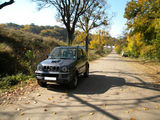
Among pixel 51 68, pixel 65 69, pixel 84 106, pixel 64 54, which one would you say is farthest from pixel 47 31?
pixel 84 106

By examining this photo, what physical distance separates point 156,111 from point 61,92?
11.1 ft

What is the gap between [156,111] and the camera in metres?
3.64

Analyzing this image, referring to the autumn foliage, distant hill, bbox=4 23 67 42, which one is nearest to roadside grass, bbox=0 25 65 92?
the autumn foliage

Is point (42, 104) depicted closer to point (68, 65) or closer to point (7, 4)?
point (68, 65)

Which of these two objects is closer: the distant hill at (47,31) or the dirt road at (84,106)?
the dirt road at (84,106)

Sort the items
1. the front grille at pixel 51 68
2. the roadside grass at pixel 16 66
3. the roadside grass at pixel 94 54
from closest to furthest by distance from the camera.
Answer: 1. the front grille at pixel 51 68
2. the roadside grass at pixel 16 66
3. the roadside grass at pixel 94 54

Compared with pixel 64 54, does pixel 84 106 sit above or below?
below

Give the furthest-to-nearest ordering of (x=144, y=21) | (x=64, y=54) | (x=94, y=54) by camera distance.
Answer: (x=94, y=54) < (x=144, y=21) < (x=64, y=54)

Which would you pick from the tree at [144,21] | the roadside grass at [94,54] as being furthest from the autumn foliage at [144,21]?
the roadside grass at [94,54]

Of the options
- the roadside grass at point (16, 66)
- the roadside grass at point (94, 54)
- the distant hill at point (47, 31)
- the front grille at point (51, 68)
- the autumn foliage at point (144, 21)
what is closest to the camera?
the front grille at point (51, 68)

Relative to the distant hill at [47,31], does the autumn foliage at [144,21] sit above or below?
below

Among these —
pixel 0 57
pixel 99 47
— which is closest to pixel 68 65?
pixel 0 57

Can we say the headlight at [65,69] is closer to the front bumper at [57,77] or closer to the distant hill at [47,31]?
the front bumper at [57,77]

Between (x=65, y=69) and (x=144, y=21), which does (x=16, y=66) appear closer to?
(x=65, y=69)
